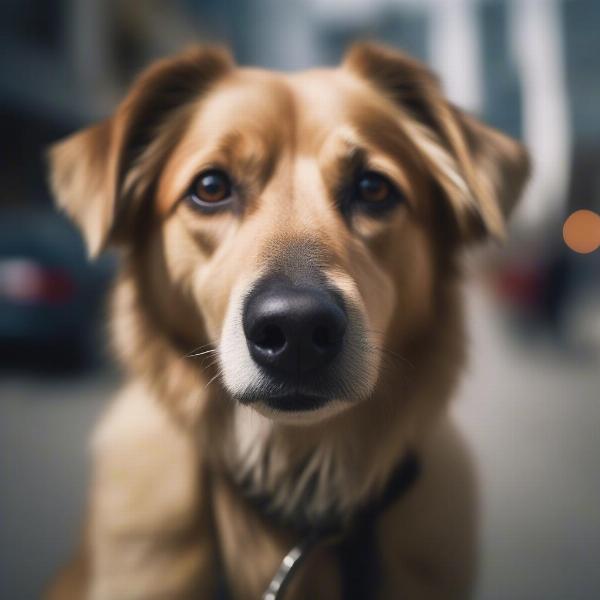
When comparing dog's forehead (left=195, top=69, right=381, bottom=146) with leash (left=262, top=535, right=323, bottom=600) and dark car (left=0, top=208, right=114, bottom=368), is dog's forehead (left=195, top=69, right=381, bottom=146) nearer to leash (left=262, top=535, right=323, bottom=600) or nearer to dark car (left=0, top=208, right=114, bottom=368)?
leash (left=262, top=535, right=323, bottom=600)

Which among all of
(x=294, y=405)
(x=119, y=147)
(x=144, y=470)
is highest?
(x=119, y=147)

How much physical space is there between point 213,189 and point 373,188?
0.44 metres

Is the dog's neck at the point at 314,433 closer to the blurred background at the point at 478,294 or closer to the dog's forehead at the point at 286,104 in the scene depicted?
the blurred background at the point at 478,294

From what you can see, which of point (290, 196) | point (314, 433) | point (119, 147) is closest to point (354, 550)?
point (314, 433)

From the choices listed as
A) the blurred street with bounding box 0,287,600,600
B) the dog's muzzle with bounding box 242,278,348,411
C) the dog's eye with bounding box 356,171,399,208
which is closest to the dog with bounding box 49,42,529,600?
the dog's eye with bounding box 356,171,399,208

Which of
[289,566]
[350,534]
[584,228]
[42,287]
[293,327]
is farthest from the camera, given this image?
[42,287]

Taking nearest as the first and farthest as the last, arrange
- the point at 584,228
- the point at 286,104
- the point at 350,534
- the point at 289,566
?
the point at 289,566
the point at 350,534
the point at 286,104
the point at 584,228

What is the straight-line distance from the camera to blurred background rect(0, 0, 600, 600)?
228cm

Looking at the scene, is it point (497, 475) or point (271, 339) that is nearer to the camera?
point (271, 339)

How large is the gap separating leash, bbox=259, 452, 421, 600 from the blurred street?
16.6 inches

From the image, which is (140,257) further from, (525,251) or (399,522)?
(525,251)

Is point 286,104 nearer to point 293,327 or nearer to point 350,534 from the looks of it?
point 293,327

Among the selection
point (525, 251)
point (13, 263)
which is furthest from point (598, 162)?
point (13, 263)

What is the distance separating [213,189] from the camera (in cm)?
152
